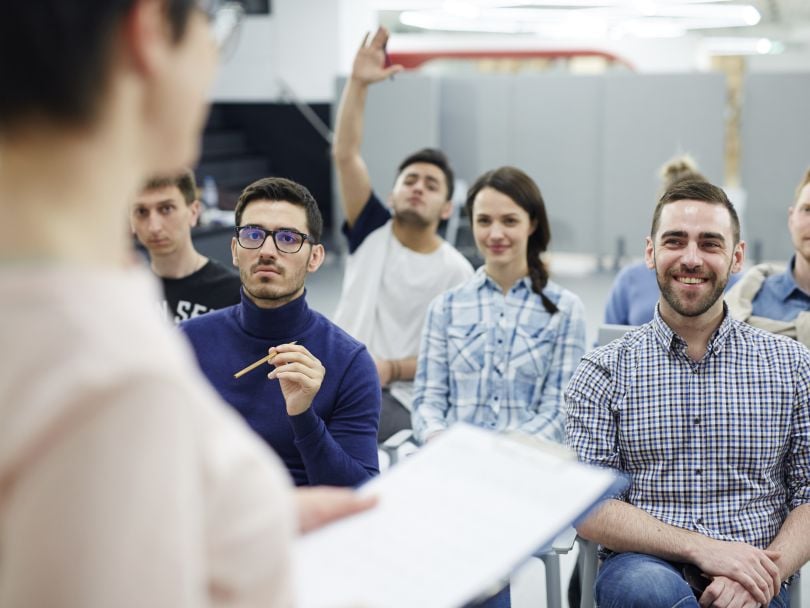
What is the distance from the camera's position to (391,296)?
10.9ft

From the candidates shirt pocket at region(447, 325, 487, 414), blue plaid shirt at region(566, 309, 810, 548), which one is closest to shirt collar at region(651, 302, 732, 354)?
blue plaid shirt at region(566, 309, 810, 548)

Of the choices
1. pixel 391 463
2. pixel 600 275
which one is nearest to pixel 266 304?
pixel 391 463

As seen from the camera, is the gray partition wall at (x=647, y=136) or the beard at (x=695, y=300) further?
the gray partition wall at (x=647, y=136)

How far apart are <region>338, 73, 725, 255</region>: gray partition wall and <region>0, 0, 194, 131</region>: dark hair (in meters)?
7.63

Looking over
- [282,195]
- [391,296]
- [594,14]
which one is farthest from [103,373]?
[594,14]

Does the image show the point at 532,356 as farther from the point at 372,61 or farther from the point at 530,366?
the point at 372,61

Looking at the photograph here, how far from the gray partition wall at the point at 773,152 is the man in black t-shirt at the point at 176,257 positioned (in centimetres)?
607

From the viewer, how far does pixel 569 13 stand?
9.55 meters

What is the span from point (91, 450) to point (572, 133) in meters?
7.83

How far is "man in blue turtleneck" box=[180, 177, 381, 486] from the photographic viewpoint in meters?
2.00

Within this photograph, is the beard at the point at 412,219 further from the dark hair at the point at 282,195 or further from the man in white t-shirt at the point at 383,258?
the dark hair at the point at 282,195

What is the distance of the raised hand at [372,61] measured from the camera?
3.22 metres

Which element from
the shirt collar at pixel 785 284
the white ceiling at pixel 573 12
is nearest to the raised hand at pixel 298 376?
the shirt collar at pixel 785 284

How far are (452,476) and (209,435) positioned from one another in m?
0.33
